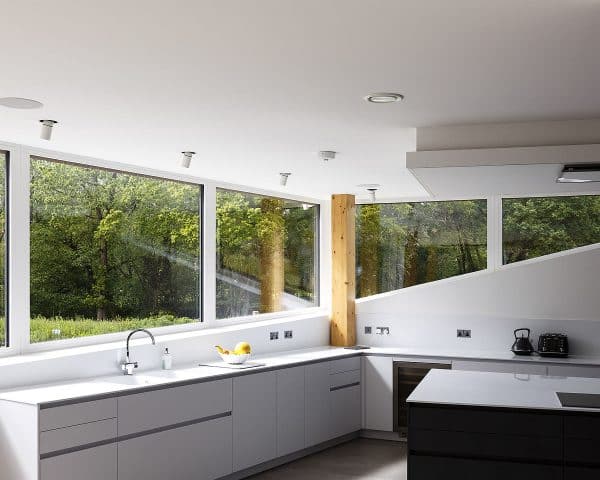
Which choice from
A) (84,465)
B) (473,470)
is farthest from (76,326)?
(473,470)

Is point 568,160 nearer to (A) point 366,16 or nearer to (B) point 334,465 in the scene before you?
(A) point 366,16

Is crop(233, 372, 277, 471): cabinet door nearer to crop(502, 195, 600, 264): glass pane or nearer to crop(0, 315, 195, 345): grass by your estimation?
crop(0, 315, 195, 345): grass

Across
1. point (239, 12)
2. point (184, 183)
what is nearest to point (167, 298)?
point (184, 183)

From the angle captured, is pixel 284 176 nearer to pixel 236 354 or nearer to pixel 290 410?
pixel 236 354

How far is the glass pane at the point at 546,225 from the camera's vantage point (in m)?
7.23

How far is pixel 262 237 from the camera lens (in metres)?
7.69

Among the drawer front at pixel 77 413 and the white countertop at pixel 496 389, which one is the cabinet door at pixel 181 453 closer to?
the drawer front at pixel 77 413

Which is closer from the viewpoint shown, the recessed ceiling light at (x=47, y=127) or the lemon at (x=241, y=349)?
the recessed ceiling light at (x=47, y=127)

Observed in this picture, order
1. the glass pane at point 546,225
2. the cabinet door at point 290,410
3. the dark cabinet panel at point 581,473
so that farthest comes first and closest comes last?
1. the glass pane at point 546,225
2. the cabinet door at point 290,410
3. the dark cabinet panel at point 581,473

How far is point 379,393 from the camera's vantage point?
7.33m

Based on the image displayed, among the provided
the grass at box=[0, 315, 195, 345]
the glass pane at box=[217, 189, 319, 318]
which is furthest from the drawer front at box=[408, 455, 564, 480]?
the glass pane at box=[217, 189, 319, 318]

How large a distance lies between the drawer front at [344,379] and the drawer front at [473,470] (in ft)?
8.96

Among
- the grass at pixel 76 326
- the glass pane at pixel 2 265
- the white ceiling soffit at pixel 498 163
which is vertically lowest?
the grass at pixel 76 326

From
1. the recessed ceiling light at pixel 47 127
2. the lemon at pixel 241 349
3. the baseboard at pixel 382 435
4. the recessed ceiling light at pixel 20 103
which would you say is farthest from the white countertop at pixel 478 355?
the recessed ceiling light at pixel 20 103
